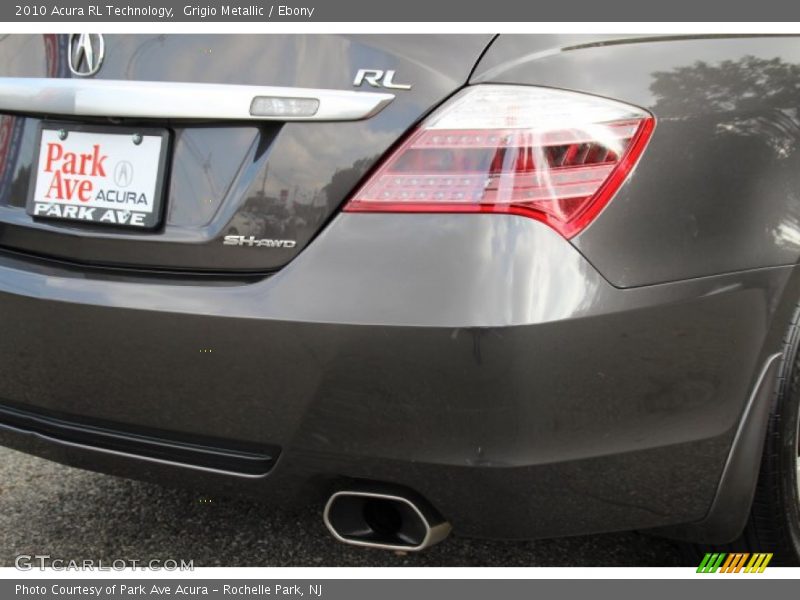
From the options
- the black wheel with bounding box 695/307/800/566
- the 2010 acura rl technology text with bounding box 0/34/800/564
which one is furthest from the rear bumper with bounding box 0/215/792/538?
the black wheel with bounding box 695/307/800/566

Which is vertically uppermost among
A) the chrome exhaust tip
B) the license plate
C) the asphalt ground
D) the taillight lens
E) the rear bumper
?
the taillight lens

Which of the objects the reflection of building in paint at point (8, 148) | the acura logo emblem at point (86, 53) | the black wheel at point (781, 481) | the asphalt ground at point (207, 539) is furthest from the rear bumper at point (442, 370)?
the asphalt ground at point (207, 539)

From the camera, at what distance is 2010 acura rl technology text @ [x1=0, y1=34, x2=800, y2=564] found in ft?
5.81

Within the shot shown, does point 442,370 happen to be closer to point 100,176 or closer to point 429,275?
point 429,275

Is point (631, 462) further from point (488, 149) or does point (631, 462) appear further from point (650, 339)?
point (488, 149)

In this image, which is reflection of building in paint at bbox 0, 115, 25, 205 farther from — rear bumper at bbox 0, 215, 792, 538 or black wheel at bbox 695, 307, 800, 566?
black wheel at bbox 695, 307, 800, 566

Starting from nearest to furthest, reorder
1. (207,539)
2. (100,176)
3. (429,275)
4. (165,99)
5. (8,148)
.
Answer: (429,275), (165,99), (100,176), (8,148), (207,539)

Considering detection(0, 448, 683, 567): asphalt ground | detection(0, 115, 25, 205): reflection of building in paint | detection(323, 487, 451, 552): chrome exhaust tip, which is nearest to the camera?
detection(323, 487, 451, 552): chrome exhaust tip

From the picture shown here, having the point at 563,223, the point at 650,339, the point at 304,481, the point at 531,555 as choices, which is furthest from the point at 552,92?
the point at 531,555

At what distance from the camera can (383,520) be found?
206 cm

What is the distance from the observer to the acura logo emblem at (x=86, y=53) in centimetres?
207

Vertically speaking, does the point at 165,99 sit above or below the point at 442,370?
above

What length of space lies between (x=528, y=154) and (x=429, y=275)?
0.28 meters

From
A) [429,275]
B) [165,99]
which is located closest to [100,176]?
[165,99]
